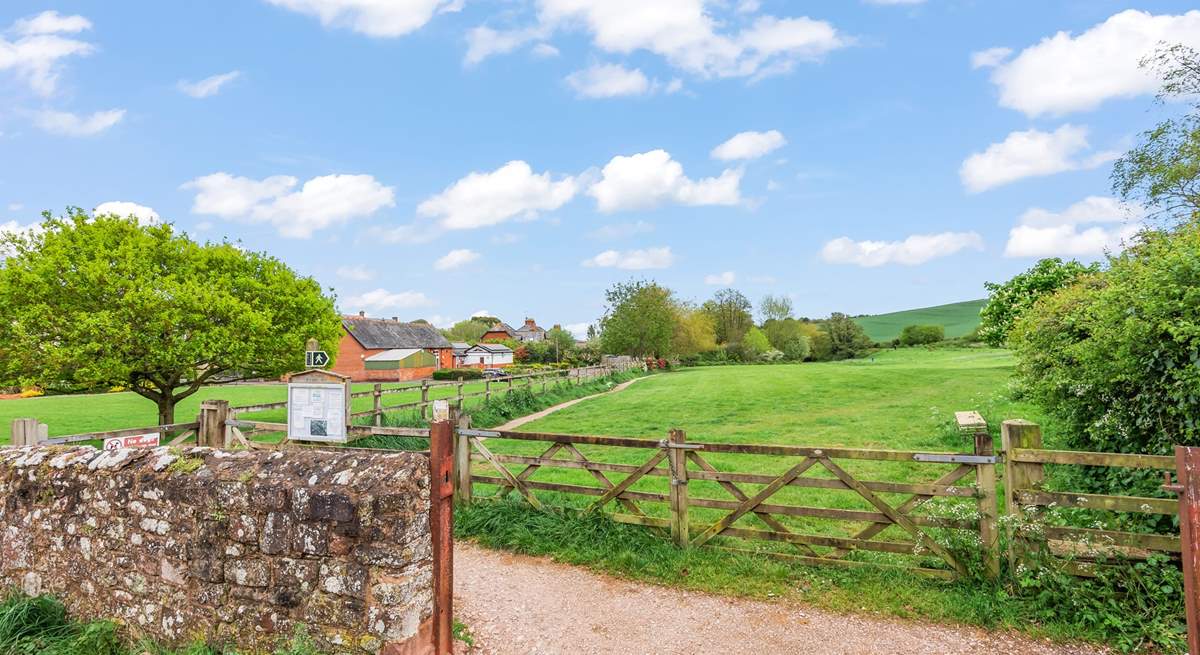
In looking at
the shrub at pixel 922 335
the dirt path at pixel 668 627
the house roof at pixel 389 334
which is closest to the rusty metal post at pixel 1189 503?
the dirt path at pixel 668 627

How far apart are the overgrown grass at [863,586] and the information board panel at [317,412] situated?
130 inches

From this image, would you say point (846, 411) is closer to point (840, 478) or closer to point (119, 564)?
point (840, 478)

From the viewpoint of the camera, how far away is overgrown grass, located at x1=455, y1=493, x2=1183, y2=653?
476 cm

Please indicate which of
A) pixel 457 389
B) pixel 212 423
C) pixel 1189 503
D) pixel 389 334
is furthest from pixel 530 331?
pixel 1189 503

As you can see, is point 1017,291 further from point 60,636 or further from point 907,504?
point 60,636

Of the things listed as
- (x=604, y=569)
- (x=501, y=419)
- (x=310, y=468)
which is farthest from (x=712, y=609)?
(x=501, y=419)

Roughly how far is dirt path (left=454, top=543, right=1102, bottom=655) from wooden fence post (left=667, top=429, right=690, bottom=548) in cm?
80

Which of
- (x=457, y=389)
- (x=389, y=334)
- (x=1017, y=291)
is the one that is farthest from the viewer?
(x=389, y=334)

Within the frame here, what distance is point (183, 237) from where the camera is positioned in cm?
1661

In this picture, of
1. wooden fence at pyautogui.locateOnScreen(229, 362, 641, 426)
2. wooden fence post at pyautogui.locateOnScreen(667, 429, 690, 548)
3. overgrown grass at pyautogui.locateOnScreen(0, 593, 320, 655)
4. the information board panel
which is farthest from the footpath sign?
wooden fence post at pyautogui.locateOnScreen(667, 429, 690, 548)

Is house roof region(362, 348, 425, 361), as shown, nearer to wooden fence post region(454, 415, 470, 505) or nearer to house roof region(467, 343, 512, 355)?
house roof region(467, 343, 512, 355)

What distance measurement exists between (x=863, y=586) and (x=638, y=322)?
169 ft

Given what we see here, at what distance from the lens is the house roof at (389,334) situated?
5591 cm

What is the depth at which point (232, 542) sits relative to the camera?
4.14 meters
